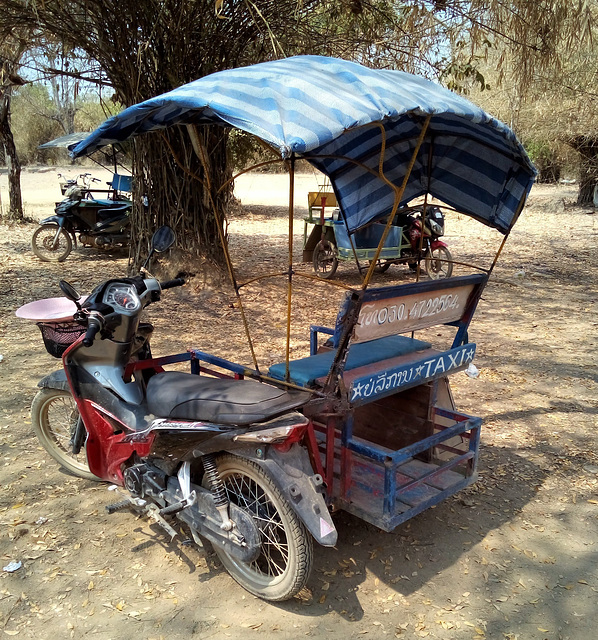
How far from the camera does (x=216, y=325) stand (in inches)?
263

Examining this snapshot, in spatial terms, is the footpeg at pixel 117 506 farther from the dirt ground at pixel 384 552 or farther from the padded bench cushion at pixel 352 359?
the padded bench cushion at pixel 352 359

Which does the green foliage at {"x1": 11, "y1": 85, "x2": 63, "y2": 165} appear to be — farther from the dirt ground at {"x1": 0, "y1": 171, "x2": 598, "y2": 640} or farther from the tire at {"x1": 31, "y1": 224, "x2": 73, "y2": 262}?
the dirt ground at {"x1": 0, "y1": 171, "x2": 598, "y2": 640}

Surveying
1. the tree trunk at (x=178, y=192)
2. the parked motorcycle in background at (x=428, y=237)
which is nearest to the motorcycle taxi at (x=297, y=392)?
the tree trunk at (x=178, y=192)

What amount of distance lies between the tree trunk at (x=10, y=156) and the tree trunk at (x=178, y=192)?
623 centimetres

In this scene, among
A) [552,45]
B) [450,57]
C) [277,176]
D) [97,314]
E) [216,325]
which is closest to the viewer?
[97,314]

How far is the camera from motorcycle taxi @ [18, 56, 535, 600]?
7.93ft

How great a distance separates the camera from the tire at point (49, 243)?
1024 cm

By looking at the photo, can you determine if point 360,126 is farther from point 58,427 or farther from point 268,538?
point 58,427

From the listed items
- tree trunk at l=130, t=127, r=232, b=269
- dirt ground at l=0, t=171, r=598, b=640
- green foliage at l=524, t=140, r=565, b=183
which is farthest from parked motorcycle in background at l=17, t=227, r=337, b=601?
green foliage at l=524, t=140, r=565, b=183

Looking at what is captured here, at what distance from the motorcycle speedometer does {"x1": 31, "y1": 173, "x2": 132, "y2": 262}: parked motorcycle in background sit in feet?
26.3

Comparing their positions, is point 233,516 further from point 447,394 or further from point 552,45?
point 552,45

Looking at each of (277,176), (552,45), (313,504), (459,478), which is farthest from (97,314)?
(277,176)

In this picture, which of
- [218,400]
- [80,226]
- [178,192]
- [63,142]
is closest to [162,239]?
[218,400]

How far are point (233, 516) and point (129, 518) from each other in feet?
2.93
